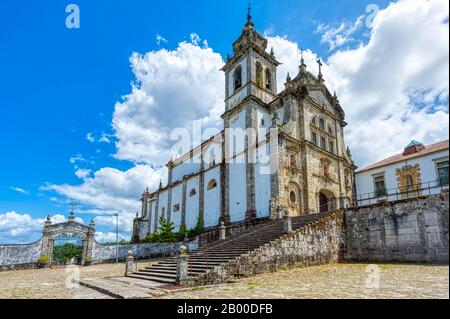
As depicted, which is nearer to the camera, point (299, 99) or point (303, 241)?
point (303, 241)

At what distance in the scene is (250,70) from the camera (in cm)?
2794

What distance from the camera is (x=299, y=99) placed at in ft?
86.3

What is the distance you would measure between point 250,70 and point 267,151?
904cm

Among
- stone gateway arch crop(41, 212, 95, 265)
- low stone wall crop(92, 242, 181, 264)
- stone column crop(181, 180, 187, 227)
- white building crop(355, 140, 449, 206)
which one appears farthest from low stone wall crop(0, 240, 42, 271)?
white building crop(355, 140, 449, 206)

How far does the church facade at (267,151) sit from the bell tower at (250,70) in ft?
0.31

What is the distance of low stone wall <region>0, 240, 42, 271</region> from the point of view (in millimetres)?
22047

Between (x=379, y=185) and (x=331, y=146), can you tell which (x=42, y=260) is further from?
(x=379, y=185)

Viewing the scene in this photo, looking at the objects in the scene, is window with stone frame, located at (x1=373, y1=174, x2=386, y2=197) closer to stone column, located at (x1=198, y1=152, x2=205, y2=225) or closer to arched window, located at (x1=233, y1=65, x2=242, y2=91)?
arched window, located at (x1=233, y1=65, x2=242, y2=91)

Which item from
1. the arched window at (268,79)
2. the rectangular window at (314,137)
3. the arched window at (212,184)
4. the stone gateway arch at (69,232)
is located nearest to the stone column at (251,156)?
the arched window at (268,79)
